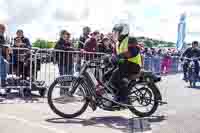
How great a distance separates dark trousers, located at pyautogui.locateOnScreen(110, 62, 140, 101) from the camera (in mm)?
8945

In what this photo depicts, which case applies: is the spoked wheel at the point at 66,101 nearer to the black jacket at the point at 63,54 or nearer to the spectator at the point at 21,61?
the spectator at the point at 21,61

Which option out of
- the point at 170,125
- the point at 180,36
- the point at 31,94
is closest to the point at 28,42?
the point at 31,94

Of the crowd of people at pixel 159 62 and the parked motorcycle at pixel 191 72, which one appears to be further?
the crowd of people at pixel 159 62

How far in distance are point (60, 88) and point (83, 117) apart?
2.41 feet

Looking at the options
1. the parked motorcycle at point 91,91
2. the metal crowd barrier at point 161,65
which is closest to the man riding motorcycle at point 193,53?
the metal crowd barrier at point 161,65

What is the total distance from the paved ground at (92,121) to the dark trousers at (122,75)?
0.55 metres

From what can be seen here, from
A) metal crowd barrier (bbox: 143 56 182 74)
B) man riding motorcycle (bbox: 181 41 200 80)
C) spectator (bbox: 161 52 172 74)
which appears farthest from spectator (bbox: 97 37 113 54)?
spectator (bbox: 161 52 172 74)

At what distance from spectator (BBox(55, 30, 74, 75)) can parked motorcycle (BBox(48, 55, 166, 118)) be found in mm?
3527

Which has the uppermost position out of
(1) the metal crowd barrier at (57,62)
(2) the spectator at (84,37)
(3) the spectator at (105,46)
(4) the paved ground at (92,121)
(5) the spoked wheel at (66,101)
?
(2) the spectator at (84,37)

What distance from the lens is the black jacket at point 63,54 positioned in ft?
40.8

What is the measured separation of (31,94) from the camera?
472 inches

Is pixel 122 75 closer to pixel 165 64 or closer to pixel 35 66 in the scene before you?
pixel 35 66

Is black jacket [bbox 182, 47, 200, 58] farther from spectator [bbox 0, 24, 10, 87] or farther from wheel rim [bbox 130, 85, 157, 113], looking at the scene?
wheel rim [bbox 130, 85, 157, 113]

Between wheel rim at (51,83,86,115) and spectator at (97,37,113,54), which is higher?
spectator at (97,37,113,54)
